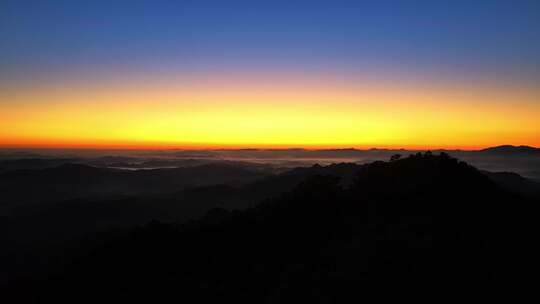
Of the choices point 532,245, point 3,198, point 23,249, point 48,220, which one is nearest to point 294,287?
point 532,245

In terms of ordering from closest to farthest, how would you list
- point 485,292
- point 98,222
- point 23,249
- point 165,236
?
point 485,292, point 165,236, point 23,249, point 98,222

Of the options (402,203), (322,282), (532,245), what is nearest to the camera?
(322,282)

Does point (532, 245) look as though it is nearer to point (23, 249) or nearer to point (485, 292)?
point (485, 292)

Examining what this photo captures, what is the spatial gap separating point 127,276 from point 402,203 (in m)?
18.4

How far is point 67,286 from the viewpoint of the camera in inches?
1166

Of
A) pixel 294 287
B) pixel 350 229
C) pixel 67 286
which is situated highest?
pixel 350 229

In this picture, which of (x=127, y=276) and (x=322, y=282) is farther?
(x=127, y=276)

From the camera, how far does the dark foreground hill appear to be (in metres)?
20.4

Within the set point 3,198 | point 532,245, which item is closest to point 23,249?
point 532,245

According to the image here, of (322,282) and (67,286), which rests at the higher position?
(322,282)

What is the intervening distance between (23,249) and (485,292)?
99354 millimetres

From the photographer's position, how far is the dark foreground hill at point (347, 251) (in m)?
20.4

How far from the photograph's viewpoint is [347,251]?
Result: 2380 cm

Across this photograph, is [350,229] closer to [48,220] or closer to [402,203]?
[402,203]
